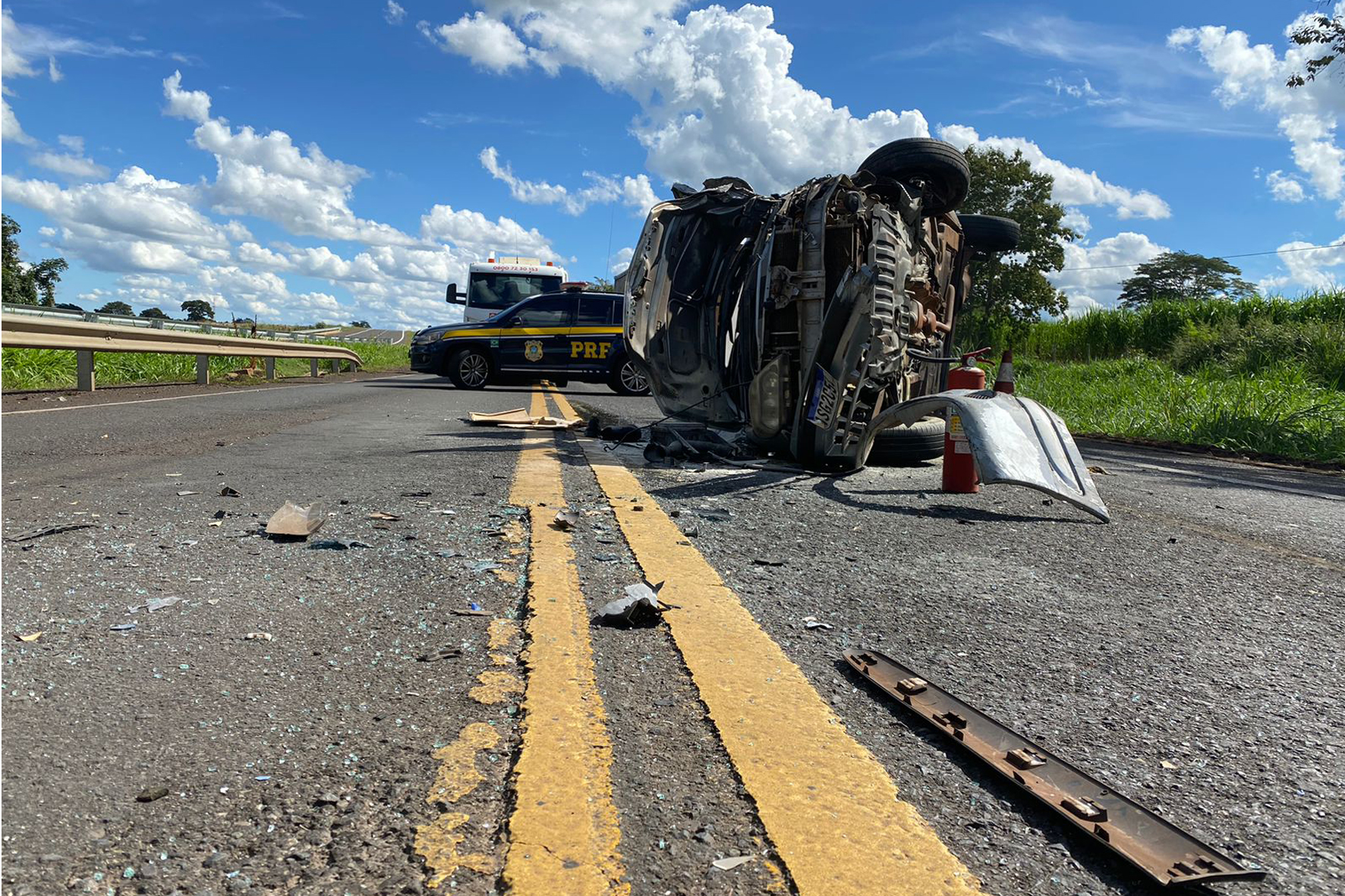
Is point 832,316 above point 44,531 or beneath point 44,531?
above

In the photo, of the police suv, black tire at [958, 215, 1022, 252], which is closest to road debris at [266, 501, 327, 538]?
black tire at [958, 215, 1022, 252]

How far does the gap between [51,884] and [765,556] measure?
226 cm

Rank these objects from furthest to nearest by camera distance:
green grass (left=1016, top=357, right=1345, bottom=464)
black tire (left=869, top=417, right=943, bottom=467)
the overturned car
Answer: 1. green grass (left=1016, top=357, right=1345, bottom=464)
2. black tire (left=869, top=417, right=943, bottom=467)
3. the overturned car

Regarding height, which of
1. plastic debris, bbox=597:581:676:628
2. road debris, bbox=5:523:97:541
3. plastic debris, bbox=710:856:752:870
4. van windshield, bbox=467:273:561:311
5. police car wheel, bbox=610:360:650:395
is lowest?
plastic debris, bbox=710:856:752:870

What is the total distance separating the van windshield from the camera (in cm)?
1980

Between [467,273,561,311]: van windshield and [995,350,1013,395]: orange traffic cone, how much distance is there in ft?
52.3

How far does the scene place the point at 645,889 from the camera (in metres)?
1.18

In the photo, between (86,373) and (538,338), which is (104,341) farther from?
(538,338)

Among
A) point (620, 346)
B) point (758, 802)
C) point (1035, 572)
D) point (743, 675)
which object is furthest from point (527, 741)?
point (620, 346)

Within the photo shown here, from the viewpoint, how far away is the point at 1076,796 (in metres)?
1.46

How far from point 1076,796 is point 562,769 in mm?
831

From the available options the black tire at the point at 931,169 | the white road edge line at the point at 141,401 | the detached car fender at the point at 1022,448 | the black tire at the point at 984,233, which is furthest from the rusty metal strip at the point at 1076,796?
the white road edge line at the point at 141,401

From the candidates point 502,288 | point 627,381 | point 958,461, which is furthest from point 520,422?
point 502,288

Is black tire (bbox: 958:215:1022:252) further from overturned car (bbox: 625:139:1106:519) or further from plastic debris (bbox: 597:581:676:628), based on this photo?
plastic debris (bbox: 597:581:676:628)
